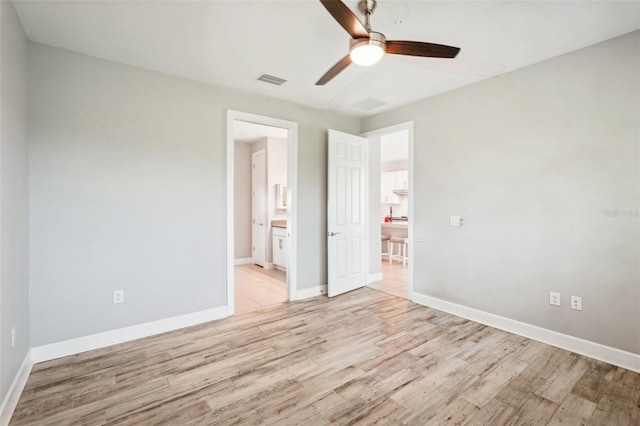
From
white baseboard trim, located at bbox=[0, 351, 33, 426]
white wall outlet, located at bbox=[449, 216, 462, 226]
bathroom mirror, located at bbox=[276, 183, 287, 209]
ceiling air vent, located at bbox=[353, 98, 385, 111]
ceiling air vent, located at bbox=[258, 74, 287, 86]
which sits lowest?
white baseboard trim, located at bbox=[0, 351, 33, 426]

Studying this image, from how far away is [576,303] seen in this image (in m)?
2.72

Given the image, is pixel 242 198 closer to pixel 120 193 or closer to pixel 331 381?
pixel 120 193

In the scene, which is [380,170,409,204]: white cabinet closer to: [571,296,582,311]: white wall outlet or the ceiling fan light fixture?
[571,296,582,311]: white wall outlet

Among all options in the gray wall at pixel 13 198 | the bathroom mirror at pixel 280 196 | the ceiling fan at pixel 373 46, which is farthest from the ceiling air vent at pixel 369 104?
the gray wall at pixel 13 198

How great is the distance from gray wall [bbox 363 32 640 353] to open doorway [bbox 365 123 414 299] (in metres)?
0.29

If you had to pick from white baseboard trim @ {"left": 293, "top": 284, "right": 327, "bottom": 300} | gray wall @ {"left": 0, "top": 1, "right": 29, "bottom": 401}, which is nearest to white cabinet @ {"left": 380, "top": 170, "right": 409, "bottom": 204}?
white baseboard trim @ {"left": 293, "top": 284, "right": 327, "bottom": 300}

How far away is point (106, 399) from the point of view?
6.73ft

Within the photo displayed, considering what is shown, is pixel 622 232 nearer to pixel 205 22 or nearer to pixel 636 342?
pixel 636 342

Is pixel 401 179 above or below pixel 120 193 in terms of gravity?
above

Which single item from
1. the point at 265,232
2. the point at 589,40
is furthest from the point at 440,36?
the point at 265,232

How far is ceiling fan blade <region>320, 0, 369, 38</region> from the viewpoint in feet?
4.95

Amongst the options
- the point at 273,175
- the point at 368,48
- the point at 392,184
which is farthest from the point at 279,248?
the point at 368,48

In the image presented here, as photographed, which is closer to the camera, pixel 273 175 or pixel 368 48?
pixel 368 48

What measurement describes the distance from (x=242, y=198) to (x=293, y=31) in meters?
4.84
